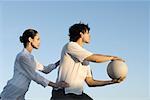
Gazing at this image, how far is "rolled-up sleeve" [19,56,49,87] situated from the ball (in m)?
0.99

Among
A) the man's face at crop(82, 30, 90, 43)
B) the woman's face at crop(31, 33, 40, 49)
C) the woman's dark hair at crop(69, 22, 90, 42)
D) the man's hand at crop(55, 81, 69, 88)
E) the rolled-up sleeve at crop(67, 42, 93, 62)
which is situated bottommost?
the man's hand at crop(55, 81, 69, 88)

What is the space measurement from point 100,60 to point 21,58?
1394 millimetres

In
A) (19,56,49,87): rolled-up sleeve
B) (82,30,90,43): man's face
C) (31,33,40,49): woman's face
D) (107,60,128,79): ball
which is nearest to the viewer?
(82,30,90,43): man's face

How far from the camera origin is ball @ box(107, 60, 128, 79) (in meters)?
6.92

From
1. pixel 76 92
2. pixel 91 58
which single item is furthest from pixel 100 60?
pixel 76 92

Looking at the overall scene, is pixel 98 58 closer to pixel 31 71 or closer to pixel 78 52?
pixel 78 52

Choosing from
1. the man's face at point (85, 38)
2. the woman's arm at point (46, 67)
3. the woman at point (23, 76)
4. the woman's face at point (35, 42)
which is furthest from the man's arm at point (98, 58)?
the woman's arm at point (46, 67)

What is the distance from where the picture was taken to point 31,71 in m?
7.16

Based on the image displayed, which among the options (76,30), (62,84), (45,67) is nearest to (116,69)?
(76,30)

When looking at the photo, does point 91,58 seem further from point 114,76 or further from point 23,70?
point 23,70

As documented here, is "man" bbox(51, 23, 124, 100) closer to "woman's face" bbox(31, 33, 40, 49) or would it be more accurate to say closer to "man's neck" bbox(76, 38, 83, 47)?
"man's neck" bbox(76, 38, 83, 47)

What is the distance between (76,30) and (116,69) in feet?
2.79

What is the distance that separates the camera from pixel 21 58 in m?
7.23

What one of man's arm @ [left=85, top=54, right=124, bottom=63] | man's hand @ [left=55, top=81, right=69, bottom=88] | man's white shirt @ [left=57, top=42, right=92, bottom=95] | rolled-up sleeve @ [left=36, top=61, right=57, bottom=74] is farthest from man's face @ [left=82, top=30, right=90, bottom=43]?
rolled-up sleeve @ [left=36, top=61, right=57, bottom=74]
